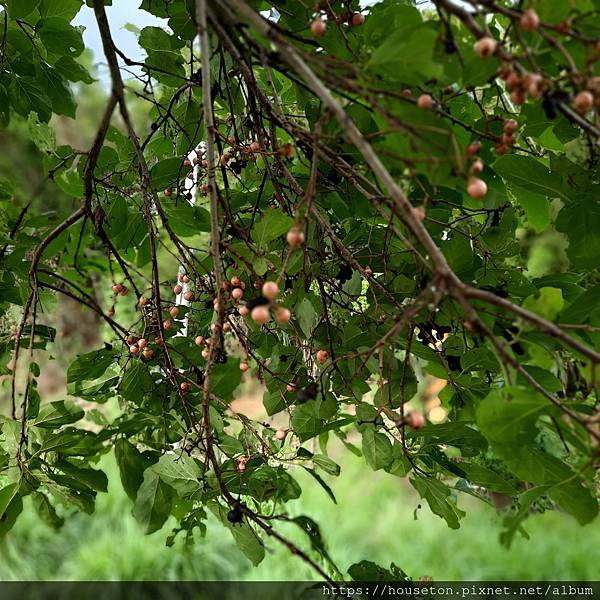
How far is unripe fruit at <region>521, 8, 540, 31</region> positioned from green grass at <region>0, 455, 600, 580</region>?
1.93 metres

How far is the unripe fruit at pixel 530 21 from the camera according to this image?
Result: 374 millimetres

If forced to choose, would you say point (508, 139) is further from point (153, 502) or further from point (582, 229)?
point (153, 502)

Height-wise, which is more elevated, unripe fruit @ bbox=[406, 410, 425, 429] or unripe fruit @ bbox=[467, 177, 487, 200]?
unripe fruit @ bbox=[467, 177, 487, 200]

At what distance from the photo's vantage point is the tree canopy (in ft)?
1.30

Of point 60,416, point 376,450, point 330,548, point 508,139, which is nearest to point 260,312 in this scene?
point 508,139

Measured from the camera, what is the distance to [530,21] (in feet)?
1.23

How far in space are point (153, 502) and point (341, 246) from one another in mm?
335

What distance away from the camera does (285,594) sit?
218 cm

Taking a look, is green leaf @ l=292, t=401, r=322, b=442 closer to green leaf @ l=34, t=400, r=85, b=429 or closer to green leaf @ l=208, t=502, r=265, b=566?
green leaf @ l=208, t=502, r=265, b=566

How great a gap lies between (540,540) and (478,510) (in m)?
0.29

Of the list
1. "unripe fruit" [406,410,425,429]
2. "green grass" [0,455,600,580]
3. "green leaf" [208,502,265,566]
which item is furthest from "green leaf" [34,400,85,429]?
"green grass" [0,455,600,580]

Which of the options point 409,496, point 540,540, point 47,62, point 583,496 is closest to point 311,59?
point 583,496

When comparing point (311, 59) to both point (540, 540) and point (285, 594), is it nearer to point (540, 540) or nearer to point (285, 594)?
point (285, 594)

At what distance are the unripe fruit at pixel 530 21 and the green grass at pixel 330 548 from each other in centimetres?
193
